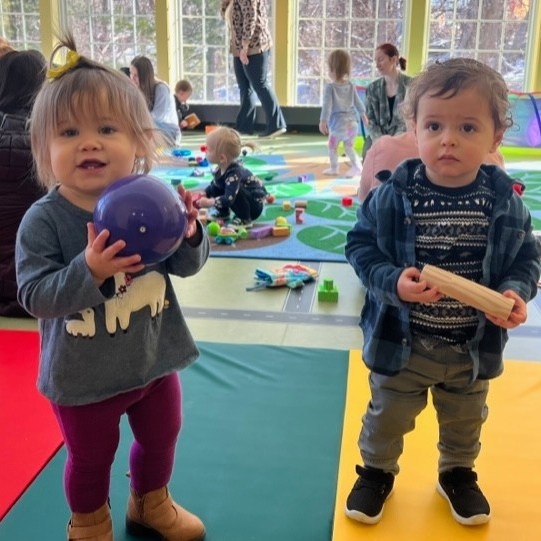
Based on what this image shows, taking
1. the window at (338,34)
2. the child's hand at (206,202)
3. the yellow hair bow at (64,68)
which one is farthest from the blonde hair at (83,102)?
the window at (338,34)

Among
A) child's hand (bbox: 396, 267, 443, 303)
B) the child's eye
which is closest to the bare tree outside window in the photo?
child's hand (bbox: 396, 267, 443, 303)

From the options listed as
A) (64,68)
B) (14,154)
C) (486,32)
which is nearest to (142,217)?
(64,68)

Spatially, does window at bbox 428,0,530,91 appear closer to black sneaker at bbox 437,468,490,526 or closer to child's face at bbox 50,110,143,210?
black sneaker at bbox 437,468,490,526

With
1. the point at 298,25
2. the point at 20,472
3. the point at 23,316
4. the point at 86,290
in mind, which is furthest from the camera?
the point at 298,25

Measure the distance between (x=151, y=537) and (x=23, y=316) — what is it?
1759 mm

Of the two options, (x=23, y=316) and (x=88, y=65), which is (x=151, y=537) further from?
(x=23, y=316)

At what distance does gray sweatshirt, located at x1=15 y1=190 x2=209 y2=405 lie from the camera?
1384mm

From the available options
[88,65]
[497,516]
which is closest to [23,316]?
[88,65]

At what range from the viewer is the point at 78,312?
Result: 4.76ft

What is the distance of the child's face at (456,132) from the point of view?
1.56 metres

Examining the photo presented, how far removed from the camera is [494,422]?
87.4 inches

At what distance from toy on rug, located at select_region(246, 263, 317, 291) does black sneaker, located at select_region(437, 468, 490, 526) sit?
1835 mm

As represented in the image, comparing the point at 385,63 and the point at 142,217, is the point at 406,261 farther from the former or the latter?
the point at 385,63

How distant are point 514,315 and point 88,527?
1.05m
